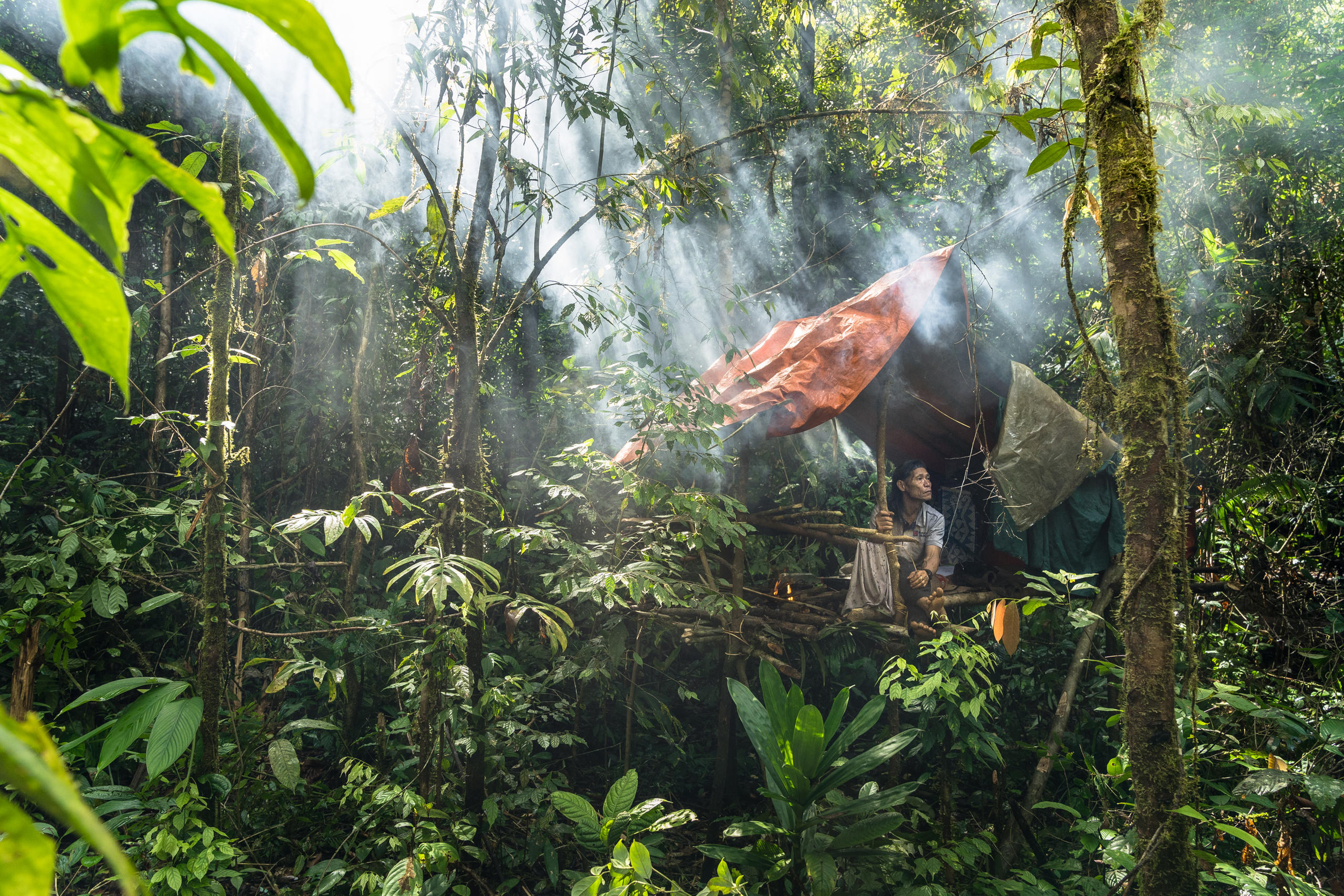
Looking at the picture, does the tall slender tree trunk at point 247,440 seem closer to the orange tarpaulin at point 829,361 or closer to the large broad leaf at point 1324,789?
the orange tarpaulin at point 829,361

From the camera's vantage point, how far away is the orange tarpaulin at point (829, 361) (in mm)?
3305

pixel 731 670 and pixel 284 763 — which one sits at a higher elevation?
pixel 284 763

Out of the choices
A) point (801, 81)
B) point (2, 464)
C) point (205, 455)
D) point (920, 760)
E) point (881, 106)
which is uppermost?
point (801, 81)

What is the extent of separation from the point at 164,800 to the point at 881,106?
375 cm

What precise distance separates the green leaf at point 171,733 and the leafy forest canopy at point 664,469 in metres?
0.01

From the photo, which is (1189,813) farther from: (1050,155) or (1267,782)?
(1050,155)

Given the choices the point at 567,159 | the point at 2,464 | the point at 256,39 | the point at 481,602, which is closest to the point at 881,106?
the point at 481,602

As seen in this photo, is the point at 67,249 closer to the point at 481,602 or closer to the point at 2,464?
the point at 481,602

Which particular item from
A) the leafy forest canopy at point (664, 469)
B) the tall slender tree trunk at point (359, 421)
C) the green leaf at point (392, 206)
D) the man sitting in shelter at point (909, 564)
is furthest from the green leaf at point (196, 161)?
the man sitting in shelter at point (909, 564)

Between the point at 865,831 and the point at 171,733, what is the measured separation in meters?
2.19

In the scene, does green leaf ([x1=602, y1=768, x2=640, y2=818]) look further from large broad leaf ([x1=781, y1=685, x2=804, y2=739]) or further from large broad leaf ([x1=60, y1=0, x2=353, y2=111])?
large broad leaf ([x1=60, y1=0, x2=353, y2=111])

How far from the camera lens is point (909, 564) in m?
3.85

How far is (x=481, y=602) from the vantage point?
2.24 m

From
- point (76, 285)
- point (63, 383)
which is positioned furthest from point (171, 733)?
point (63, 383)
